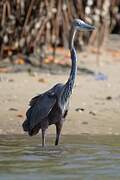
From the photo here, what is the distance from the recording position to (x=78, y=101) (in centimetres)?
1101

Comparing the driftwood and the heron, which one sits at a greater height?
the heron

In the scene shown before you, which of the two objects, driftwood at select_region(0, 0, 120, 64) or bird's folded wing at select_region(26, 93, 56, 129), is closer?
bird's folded wing at select_region(26, 93, 56, 129)

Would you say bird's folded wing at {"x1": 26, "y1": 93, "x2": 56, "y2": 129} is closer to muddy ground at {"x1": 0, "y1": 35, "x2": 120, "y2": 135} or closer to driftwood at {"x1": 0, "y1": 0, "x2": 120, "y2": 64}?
muddy ground at {"x1": 0, "y1": 35, "x2": 120, "y2": 135}

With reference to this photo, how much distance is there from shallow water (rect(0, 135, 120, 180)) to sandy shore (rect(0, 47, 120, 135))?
0.43 meters

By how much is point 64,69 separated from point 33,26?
0.96 meters

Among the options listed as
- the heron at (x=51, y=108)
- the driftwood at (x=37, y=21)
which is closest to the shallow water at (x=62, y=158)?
the heron at (x=51, y=108)

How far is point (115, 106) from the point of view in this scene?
425 inches

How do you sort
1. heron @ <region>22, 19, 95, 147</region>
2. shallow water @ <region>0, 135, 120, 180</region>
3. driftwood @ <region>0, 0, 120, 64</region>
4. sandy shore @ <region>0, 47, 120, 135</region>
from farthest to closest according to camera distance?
driftwood @ <region>0, 0, 120, 64</region>
sandy shore @ <region>0, 47, 120, 135</region>
heron @ <region>22, 19, 95, 147</region>
shallow water @ <region>0, 135, 120, 180</region>

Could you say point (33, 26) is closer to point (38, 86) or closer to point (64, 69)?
point (64, 69)

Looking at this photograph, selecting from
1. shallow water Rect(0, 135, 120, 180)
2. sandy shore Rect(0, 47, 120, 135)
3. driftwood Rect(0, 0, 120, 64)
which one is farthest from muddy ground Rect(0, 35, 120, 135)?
driftwood Rect(0, 0, 120, 64)

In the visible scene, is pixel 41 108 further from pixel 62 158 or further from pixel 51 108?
pixel 62 158

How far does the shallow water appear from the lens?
7.21 meters

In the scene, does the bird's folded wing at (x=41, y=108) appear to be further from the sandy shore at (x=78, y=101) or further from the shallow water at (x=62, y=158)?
the sandy shore at (x=78, y=101)

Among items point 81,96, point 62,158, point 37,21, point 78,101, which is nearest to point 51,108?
point 62,158
